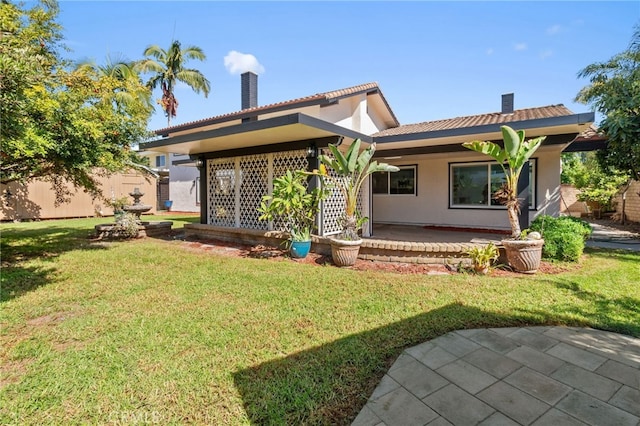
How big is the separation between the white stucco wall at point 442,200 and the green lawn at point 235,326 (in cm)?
358

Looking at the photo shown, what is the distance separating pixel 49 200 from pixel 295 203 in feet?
55.2

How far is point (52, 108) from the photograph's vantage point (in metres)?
5.59

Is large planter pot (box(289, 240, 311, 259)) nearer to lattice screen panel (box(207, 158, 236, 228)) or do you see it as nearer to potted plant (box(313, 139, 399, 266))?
potted plant (box(313, 139, 399, 266))

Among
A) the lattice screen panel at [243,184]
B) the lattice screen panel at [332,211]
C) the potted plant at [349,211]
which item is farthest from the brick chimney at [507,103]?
the lattice screen panel at [243,184]

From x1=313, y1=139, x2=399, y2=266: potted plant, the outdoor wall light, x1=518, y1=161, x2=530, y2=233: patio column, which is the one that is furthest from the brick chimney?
the outdoor wall light

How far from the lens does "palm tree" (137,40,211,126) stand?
2483 centimetres

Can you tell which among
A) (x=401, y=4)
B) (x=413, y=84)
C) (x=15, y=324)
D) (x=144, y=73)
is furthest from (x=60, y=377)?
(x=144, y=73)

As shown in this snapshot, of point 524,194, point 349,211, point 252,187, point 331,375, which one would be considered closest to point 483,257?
point 349,211

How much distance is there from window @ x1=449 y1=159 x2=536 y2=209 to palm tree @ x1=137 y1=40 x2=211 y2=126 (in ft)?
73.0

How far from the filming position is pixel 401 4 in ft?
28.7

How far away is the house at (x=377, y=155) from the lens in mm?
8094

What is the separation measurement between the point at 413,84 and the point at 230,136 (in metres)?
7.38

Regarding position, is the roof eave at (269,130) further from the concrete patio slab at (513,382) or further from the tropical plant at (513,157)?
the concrete patio slab at (513,382)

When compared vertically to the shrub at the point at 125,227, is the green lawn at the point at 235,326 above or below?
below
